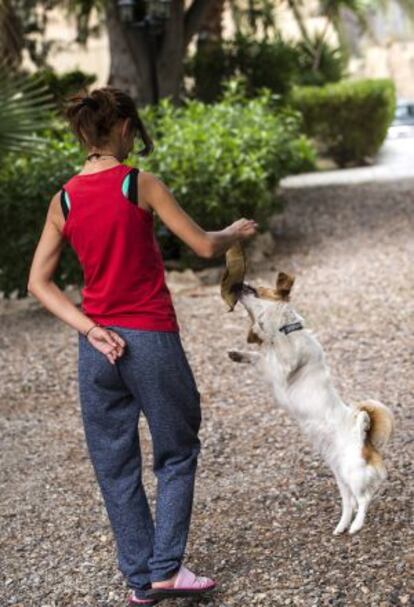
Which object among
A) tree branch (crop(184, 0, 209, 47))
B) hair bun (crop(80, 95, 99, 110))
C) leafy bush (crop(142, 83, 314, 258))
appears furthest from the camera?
tree branch (crop(184, 0, 209, 47))

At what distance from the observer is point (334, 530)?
13.6 feet

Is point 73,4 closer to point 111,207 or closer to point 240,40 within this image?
point 240,40

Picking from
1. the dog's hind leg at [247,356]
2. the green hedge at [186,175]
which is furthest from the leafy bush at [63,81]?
the dog's hind leg at [247,356]

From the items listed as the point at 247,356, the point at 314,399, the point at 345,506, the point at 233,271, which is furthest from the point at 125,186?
the point at 345,506

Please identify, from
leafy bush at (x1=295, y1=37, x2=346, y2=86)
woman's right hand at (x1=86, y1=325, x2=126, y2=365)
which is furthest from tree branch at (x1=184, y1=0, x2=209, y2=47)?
woman's right hand at (x1=86, y1=325, x2=126, y2=365)

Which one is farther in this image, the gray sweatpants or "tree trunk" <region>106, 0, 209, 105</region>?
"tree trunk" <region>106, 0, 209, 105</region>

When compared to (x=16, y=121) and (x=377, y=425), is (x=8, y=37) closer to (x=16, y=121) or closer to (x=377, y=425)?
(x=16, y=121)

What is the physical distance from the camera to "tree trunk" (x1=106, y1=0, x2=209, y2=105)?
1322cm

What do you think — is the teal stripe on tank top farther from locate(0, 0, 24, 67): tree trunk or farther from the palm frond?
locate(0, 0, 24, 67): tree trunk

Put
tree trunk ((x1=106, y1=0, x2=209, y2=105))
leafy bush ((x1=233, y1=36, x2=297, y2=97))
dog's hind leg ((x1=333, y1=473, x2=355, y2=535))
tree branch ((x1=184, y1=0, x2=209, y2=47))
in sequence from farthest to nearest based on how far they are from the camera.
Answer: leafy bush ((x1=233, y1=36, x2=297, y2=97)) → tree branch ((x1=184, y1=0, x2=209, y2=47)) → tree trunk ((x1=106, y1=0, x2=209, y2=105)) → dog's hind leg ((x1=333, y1=473, x2=355, y2=535))

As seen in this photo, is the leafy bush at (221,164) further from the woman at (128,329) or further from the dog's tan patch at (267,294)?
the woman at (128,329)

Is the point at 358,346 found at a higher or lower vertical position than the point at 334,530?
lower

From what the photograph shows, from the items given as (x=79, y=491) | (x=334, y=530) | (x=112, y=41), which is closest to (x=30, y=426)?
(x=79, y=491)

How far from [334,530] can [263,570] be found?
37 centimetres
